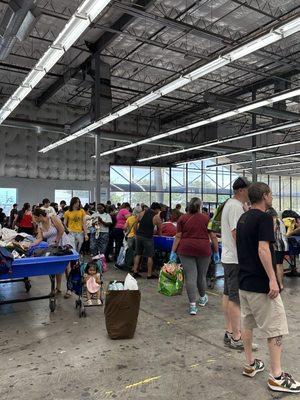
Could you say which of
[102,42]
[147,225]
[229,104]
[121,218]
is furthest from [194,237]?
[229,104]

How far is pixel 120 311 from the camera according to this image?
3395 mm

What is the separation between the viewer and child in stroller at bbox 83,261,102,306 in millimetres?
4436

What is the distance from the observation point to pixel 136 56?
9.57 m

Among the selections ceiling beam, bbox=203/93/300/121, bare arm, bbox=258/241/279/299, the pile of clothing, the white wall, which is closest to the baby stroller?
the pile of clothing

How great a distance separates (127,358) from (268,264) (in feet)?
4.88

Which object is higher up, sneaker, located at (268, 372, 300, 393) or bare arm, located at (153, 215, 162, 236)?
bare arm, located at (153, 215, 162, 236)

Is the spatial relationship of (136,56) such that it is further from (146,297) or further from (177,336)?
(177,336)

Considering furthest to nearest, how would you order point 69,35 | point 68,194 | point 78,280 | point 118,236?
point 68,194
point 118,236
point 69,35
point 78,280

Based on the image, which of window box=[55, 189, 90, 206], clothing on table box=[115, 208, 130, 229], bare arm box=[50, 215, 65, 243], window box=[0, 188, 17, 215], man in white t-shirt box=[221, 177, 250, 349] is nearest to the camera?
man in white t-shirt box=[221, 177, 250, 349]

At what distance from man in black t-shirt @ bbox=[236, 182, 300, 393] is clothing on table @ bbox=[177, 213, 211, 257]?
1523 mm

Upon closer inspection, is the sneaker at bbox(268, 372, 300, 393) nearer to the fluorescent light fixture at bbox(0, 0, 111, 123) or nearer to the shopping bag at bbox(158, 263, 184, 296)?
the shopping bag at bbox(158, 263, 184, 296)

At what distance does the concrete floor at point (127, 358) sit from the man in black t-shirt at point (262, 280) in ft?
0.87

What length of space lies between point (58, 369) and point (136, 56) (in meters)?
8.54

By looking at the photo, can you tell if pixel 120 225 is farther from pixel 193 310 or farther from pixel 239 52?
pixel 239 52
